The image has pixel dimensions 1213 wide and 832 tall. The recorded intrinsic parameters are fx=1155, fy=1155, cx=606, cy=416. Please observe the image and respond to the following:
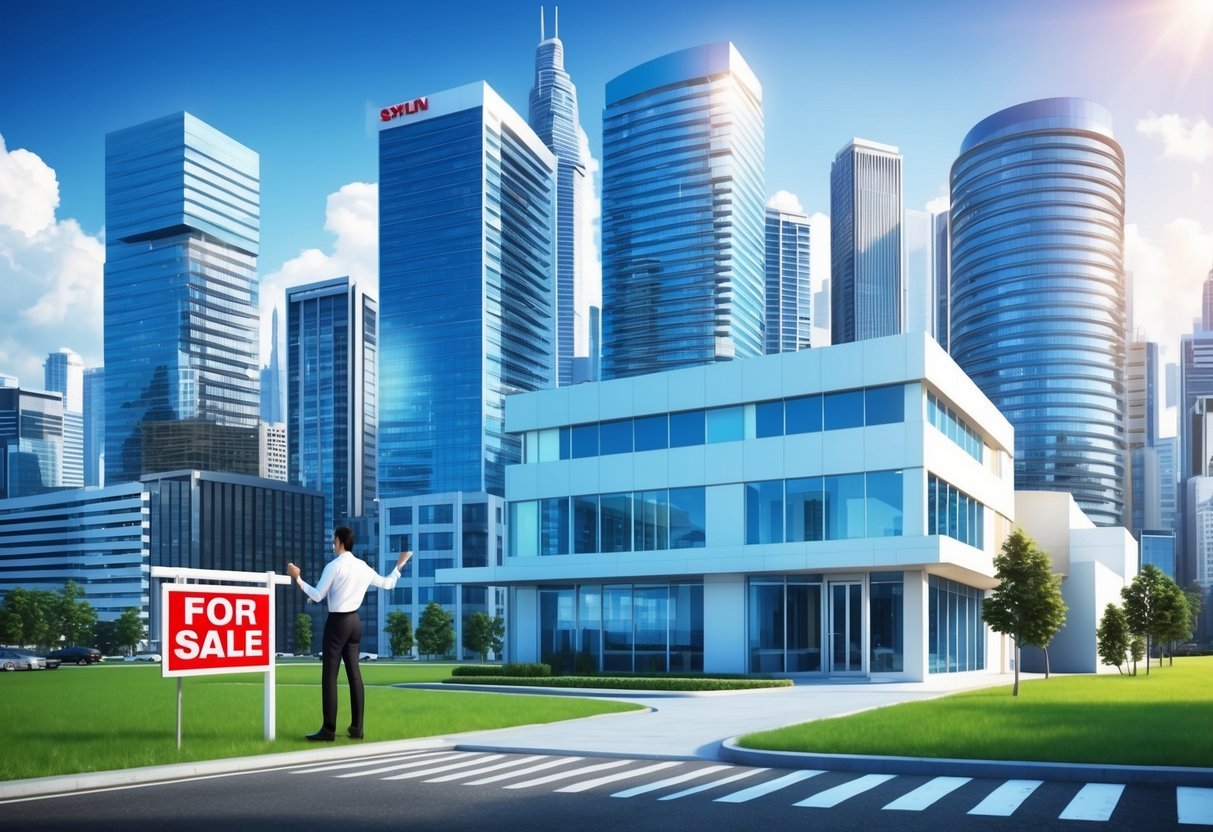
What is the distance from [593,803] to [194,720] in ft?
30.8

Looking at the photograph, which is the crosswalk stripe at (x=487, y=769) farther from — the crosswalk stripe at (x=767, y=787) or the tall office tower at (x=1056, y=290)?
the tall office tower at (x=1056, y=290)

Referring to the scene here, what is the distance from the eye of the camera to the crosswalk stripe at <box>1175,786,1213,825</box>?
8690 mm

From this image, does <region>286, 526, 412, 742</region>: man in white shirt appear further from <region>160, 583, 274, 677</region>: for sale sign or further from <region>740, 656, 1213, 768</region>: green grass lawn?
<region>740, 656, 1213, 768</region>: green grass lawn

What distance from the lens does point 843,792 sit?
10234mm

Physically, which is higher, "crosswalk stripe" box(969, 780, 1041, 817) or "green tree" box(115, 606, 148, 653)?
"crosswalk stripe" box(969, 780, 1041, 817)

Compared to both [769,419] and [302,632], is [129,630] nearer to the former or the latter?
[302,632]

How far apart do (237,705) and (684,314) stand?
175 meters

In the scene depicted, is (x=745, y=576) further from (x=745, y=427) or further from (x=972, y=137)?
(x=972, y=137)

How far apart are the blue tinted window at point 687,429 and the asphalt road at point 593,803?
2977 cm

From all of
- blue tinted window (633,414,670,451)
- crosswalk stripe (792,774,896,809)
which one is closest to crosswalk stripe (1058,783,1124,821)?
crosswalk stripe (792,774,896,809)

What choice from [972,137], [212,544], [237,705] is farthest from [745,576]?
[972,137]

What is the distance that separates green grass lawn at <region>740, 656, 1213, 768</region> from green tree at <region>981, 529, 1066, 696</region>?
9.23 metres

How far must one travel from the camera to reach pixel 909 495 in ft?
122

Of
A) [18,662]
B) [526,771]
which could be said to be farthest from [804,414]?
[18,662]
